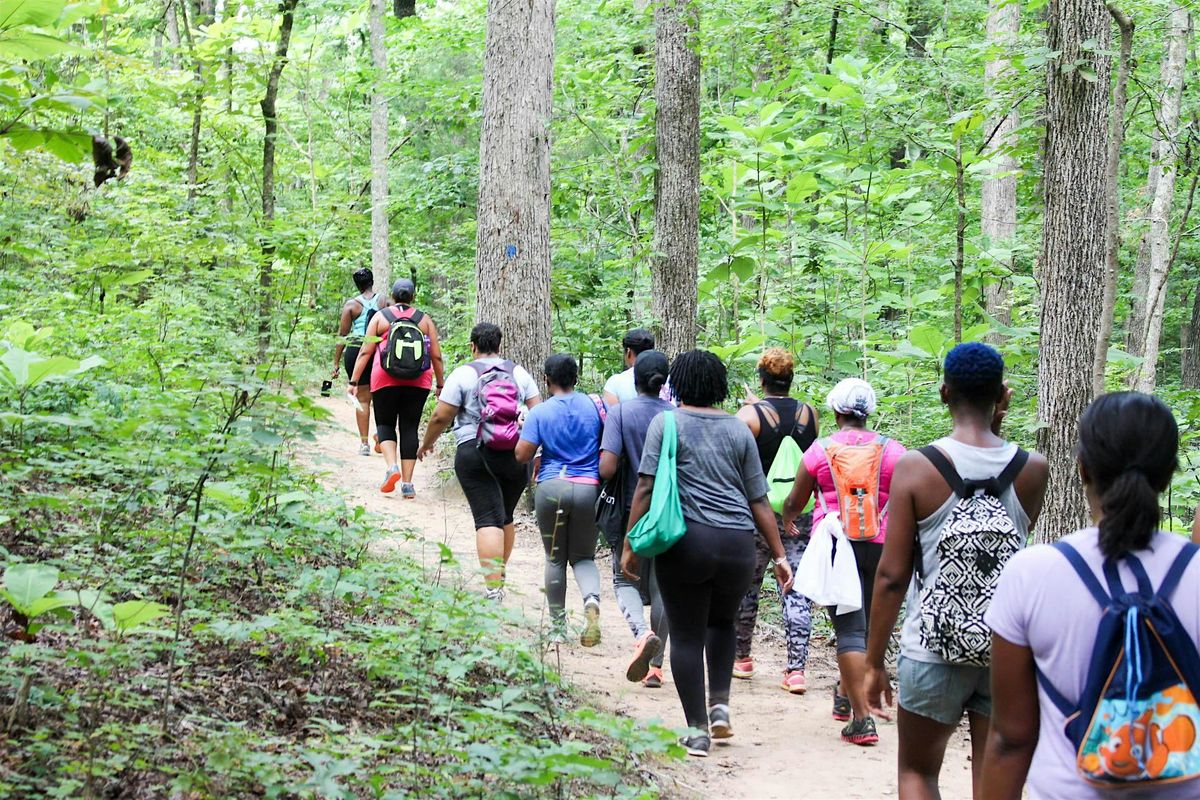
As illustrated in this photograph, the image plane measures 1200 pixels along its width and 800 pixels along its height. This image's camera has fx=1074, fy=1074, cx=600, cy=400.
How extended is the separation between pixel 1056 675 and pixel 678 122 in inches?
399

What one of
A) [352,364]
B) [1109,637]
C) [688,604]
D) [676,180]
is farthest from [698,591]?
[352,364]

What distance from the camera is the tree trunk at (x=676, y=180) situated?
11609 mm

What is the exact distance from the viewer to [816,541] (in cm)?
600

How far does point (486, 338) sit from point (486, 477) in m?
1.03

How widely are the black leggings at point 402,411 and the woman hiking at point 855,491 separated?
524 cm

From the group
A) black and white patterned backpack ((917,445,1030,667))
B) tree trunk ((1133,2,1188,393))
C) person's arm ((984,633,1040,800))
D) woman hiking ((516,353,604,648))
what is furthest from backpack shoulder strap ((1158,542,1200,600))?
tree trunk ((1133,2,1188,393))

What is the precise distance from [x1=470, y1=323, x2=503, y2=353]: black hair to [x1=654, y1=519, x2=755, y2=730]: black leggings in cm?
296

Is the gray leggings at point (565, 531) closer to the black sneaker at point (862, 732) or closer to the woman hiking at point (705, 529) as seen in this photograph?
the woman hiking at point (705, 529)

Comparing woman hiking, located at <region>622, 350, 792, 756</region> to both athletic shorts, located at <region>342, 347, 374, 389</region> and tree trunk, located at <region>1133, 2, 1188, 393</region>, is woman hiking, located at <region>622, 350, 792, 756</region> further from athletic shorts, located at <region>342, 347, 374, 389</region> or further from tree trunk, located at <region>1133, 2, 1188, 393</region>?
tree trunk, located at <region>1133, 2, 1188, 393</region>

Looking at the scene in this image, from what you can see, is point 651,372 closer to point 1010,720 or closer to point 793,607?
point 793,607

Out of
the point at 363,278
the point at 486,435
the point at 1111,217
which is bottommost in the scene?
the point at 486,435

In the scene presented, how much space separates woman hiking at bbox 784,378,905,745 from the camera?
232 inches

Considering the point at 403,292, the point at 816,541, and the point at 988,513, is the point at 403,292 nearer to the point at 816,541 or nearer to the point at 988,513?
the point at 816,541

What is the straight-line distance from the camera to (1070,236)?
7.65m
